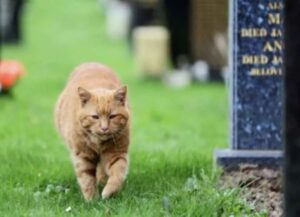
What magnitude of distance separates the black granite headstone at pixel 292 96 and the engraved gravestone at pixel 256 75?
352 cm

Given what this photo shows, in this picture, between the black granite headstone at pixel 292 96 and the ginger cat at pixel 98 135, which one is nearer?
the black granite headstone at pixel 292 96

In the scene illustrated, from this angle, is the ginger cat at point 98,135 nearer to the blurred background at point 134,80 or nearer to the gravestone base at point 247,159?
the blurred background at point 134,80

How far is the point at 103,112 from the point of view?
7.58 metres

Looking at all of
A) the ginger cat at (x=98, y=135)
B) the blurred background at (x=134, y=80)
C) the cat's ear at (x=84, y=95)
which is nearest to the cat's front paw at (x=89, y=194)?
the ginger cat at (x=98, y=135)

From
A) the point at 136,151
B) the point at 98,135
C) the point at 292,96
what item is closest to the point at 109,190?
the point at 98,135

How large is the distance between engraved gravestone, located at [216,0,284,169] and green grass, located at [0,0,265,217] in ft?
1.44

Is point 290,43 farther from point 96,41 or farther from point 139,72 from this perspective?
point 96,41

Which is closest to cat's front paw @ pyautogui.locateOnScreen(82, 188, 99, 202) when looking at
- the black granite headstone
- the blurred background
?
the blurred background

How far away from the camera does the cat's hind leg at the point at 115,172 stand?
774cm

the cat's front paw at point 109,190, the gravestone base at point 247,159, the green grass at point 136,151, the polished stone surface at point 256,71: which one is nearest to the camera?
the green grass at point 136,151

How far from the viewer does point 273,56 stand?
8758 millimetres

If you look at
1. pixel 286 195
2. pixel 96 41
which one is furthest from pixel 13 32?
pixel 286 195

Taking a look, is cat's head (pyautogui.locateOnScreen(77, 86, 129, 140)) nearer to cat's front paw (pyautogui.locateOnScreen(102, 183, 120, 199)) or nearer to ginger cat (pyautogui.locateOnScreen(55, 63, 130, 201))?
ginger cat (pyautogui.locateOnScreen(55, 63, 130, 201))

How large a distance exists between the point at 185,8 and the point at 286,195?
51.5ft
